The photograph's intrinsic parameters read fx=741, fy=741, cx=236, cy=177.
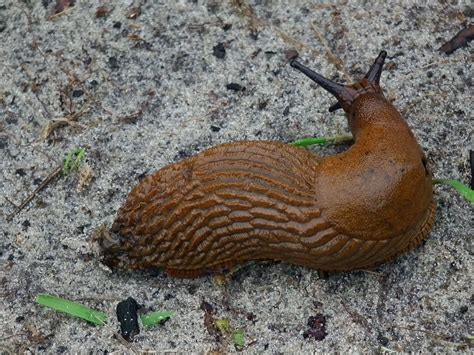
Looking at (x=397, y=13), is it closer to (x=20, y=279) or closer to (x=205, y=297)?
(x=205, y=297)

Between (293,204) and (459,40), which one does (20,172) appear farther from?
(459,40)

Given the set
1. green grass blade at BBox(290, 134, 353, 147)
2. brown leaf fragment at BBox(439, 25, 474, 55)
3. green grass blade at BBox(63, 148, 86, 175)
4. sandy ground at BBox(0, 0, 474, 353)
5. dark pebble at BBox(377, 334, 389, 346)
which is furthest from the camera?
brown leaf fragment at BBox(439, 25, 474, 55)

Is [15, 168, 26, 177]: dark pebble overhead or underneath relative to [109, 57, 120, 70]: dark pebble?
underneath

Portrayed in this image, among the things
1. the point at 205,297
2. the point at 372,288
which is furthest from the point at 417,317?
the point at 205,297

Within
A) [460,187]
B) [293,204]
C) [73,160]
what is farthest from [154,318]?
[460,187]

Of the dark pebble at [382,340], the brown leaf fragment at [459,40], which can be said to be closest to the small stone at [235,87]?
the brown leaf fragment at [459,40]

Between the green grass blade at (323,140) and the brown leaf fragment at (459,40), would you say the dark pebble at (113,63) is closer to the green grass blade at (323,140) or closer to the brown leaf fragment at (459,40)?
the green grass blade at (323,140)

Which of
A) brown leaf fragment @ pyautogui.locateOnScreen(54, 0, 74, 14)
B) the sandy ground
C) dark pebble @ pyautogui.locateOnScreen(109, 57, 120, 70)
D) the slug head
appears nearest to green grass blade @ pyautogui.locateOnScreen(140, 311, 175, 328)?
the sandy ground

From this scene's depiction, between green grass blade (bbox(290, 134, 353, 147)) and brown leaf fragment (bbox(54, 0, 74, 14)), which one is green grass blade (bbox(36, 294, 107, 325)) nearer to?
green grass blade (bbox(290, 134, 353, 147))
